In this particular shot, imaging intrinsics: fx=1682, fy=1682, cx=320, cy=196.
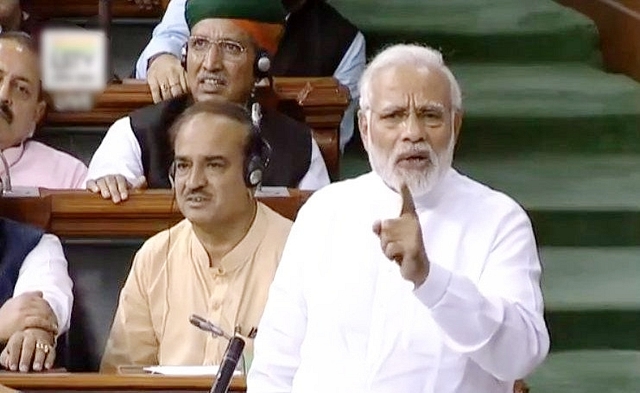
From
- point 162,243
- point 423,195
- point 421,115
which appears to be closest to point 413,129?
point 421,115

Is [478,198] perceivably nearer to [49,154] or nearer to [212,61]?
[212,61]

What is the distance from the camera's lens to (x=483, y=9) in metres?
5.64

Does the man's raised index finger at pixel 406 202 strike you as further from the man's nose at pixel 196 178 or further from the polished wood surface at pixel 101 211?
the polished wood surface at pixel 101 211

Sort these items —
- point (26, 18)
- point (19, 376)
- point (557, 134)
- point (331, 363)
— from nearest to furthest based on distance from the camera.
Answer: point (331, 363) → point (19, 376) → point (26, 18) → point (557, 134)

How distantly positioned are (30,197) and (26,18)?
103cm

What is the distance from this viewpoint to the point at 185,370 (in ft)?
10.1

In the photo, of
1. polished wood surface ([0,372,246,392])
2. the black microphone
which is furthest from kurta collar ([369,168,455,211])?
polished wood surface ([0,372,246,392])

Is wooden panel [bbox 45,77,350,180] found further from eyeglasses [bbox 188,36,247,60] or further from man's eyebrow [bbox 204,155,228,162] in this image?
man's eyebrow [bbox 204,155,228,162]

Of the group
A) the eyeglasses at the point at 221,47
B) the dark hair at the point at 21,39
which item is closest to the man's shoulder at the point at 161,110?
the eyeglasses at the point at 221,47

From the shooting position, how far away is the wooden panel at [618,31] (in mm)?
5164

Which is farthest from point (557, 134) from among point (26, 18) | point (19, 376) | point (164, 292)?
point (19, 376)

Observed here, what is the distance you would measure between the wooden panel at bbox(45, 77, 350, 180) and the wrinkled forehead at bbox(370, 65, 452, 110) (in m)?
1.42

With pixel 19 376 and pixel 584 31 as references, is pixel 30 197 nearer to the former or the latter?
pixel 19 376

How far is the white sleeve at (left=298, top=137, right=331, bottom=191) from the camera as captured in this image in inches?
151
